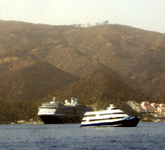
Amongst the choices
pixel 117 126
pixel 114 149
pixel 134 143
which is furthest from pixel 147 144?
pixel 117 126

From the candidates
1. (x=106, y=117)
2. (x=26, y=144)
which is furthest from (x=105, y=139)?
(x=106, y=117)

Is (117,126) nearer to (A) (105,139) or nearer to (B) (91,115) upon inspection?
(B) (91,115)

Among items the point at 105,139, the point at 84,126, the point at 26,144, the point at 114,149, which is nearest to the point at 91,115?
the point at 84,126

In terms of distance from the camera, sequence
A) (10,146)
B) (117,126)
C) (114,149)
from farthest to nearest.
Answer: (117,126), (10,146), (114,149)

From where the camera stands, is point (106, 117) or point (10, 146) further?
point (106, 117)

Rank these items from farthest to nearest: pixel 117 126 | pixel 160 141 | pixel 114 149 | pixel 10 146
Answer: pixel 117 126
pixel 160 141
pixel 10 146
pixel 114 149

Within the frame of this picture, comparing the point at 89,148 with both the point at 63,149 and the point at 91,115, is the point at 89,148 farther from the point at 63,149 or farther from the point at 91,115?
the point at 91,115

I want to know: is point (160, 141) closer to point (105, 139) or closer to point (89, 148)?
point (105, 139)

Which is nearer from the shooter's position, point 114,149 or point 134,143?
point 114,149

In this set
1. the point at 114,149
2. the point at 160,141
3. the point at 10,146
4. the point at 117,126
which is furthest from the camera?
the point at 117,126
